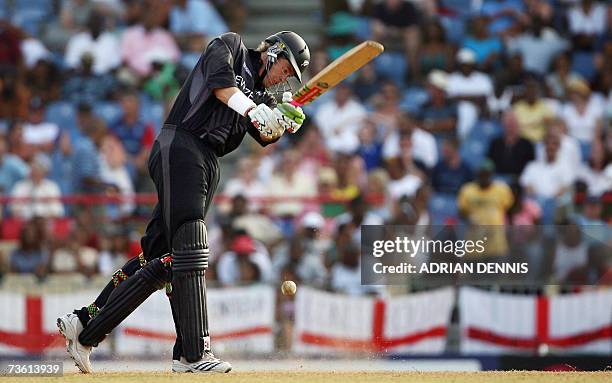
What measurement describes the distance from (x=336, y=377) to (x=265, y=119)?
177 centimetres

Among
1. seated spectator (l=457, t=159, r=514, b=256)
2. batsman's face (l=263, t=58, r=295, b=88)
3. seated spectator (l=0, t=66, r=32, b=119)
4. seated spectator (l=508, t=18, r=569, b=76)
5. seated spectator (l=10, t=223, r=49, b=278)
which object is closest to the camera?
batsman's face (l=263, t=58, r=295, b=88)

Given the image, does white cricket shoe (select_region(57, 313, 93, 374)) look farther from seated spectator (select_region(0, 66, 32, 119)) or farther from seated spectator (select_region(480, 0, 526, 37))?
seated spectator (select_region(480, 0, 526, 37))

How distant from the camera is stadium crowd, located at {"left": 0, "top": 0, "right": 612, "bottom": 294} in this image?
45.1ft


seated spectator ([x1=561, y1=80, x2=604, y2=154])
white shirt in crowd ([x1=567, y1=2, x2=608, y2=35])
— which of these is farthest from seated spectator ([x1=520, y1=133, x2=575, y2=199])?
white shirt in crowd ([x1=567, y1=2, x2=608, y2=35])

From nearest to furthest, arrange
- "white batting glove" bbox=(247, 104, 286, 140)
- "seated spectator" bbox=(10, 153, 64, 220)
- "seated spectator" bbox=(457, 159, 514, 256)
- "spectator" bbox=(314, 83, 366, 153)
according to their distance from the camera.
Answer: "white batting glove" bbox=(247, 104, 286, 140) < "seated spectator" bbox=(10, 153, 64, 220) < "seated spectator" bbox=(457, 159, 514, 256) < "spectator" bbox=(314, 83, 366, 153)

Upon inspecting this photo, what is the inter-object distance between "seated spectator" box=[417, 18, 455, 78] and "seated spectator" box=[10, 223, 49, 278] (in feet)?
19.6

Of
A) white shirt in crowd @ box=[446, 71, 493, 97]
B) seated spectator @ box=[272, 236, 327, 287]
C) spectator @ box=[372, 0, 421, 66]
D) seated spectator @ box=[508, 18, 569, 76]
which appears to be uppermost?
spectator @ box=[372, 0, 421, 66]

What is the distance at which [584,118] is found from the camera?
1639 centimetres

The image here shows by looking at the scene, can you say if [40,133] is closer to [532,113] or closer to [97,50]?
[97,50]

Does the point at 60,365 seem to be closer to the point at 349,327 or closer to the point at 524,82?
the point at 349,327

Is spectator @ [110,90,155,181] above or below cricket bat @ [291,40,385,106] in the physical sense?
above

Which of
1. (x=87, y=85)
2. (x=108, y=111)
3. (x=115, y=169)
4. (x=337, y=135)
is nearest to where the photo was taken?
(x=115, y=169)

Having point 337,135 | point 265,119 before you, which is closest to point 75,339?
point 265,119

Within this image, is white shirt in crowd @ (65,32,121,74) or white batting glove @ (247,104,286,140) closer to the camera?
white batting glove @ (247,104,286,140)
